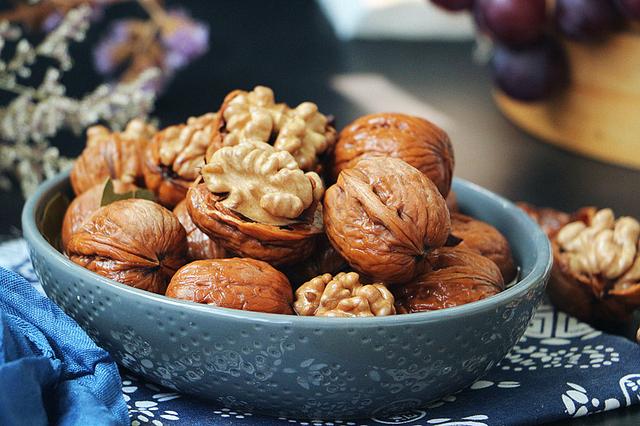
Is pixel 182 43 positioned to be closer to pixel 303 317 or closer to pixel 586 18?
pixel 586 18

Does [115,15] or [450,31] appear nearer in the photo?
[115,15]

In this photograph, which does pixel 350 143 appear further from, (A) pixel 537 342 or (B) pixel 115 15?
(B) pixel 115 15

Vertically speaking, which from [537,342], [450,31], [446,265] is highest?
[446,265]

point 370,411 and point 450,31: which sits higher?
point 370,411

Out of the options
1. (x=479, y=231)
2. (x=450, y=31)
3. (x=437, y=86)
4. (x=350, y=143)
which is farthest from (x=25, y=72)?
(x=450, y=31)

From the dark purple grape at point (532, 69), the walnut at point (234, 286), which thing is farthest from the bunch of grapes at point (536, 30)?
the walnut at point (234, 286)

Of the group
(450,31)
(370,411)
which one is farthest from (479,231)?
(450,31)

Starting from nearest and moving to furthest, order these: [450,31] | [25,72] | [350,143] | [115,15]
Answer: [350,143], [25,72], [115,15], [450,31]

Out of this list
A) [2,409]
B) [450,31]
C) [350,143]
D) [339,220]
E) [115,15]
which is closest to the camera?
[2,409]

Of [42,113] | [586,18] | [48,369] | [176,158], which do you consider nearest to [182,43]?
[42,113]
